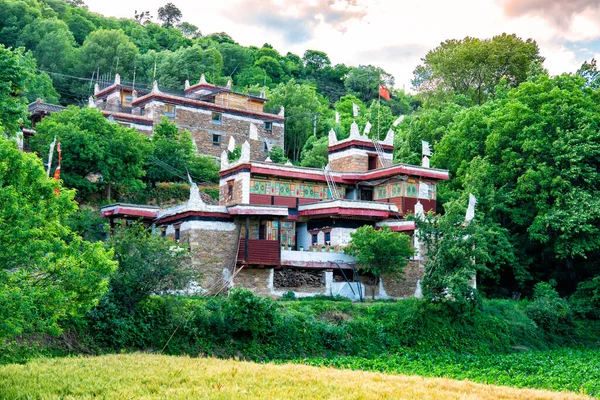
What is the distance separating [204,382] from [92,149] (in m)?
24.9

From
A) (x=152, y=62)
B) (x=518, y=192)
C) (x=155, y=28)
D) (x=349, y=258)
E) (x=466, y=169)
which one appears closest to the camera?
(x=349, y=258)

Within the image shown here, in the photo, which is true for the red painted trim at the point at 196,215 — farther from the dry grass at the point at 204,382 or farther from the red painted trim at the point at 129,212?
the dry grass at the point at 204,382

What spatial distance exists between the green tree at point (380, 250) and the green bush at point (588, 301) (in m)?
11.5

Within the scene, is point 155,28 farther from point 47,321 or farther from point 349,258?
point 47,321

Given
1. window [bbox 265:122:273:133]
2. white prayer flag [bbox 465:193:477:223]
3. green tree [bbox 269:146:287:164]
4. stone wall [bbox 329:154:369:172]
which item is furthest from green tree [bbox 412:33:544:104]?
white prayer flag [bbox 465:193:477:223]

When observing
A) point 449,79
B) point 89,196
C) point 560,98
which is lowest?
point 89,196

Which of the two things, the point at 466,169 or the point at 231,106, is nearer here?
the point at 466,169

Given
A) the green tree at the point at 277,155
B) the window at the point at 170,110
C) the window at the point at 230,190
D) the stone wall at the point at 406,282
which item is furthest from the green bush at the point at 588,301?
the window at the point at 170,110

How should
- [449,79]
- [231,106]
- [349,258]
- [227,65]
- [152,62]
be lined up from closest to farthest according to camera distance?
[349,258] → [231,106] → [449,79] → [152,62] → [227,65]

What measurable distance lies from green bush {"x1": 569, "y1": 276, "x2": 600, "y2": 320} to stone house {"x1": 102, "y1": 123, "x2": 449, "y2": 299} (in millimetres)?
9905

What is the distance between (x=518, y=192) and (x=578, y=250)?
531cm

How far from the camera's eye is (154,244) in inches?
1180

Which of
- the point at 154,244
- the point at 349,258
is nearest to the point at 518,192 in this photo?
the point at 349,258

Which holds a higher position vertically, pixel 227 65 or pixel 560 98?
pixel 227 65
